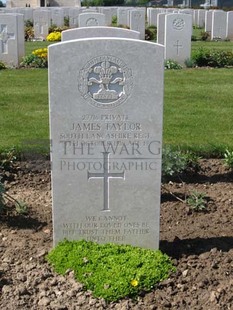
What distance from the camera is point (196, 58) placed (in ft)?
48.4

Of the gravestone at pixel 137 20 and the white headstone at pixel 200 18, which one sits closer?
the gravestone at pixel 137 20

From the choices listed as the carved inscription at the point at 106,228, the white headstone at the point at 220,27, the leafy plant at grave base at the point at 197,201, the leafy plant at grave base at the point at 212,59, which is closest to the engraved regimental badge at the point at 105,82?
the carved inscription at the point at 106,228

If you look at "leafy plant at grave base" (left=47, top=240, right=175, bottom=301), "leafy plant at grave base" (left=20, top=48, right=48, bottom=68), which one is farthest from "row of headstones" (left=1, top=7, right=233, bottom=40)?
"leafy plant at grave base" (left=47, top=240, right=175, bottom=301)

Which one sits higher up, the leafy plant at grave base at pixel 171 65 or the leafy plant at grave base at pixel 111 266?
the leafy plant at grave base at pixel 171 65

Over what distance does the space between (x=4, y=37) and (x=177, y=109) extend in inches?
272

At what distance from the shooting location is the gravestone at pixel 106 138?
3.93 m

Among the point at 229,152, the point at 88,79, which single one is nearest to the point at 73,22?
the point at 229,152

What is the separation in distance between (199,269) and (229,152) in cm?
265

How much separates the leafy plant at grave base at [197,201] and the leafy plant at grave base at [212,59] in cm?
985

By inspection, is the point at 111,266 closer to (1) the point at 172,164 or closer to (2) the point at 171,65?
(1) the point at 172,164

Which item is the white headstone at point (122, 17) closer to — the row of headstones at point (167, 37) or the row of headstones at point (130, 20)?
the row of headstones at point (130, 20)

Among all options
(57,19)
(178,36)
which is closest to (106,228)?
(178,36)

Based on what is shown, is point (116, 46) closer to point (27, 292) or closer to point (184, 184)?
point (27, 292)

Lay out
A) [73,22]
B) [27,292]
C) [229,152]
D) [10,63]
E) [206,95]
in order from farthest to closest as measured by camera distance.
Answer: [73,22] < [10,63] < [206,95] < [229,152] < [27,292]
